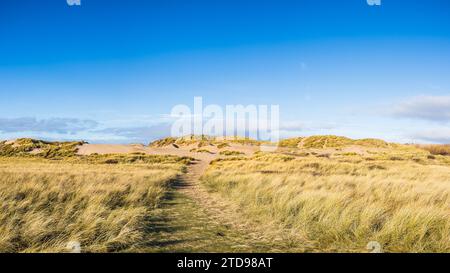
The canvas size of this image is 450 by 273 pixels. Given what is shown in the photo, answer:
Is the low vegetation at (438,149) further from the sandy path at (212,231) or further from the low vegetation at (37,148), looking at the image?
the low vegetation at (37,148)

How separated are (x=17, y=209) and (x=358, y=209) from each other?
26.4 ft

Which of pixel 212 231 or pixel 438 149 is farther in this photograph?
pixel 438 149

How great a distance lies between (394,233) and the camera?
251 inches

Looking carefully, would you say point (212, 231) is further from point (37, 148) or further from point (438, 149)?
point (37, 148)

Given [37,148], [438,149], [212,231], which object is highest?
[212,231]

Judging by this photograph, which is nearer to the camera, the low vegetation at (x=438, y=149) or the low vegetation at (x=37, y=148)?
the low vegetation at (x=438, y=149)

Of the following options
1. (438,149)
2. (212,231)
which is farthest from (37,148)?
(438,149)

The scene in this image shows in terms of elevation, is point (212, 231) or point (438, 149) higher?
point (212, 231)

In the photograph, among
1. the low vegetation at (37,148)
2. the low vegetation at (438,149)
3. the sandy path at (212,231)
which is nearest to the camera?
the sandy path at (212,231)

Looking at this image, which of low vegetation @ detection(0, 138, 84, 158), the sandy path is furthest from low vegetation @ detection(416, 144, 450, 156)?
low vegetation @ detection(0, 138, 84, 158)

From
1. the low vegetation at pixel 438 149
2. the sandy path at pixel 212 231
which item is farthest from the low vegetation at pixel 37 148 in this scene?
the low vegetation at pixel 438 149

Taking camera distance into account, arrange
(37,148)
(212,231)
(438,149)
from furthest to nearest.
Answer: (37,148), (438,149), (212,231)
